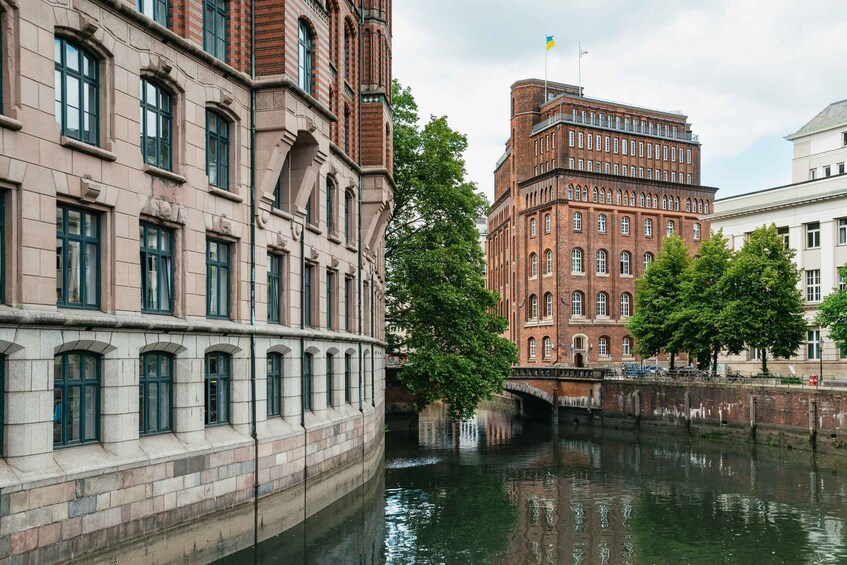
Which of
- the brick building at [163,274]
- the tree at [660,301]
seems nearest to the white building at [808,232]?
the tree at [660,301]

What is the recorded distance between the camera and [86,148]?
1603 centimetres

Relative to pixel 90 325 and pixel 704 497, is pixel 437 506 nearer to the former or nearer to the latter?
pixel 704 497

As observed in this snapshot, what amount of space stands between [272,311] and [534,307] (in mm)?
65837

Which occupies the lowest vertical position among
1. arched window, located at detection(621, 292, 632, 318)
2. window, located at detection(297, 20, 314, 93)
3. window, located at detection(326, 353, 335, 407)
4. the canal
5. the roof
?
the canal

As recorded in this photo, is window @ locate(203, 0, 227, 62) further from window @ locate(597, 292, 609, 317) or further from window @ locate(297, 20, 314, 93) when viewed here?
window @ locate(597, 292, 609, 317)

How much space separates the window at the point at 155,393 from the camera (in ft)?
59.2

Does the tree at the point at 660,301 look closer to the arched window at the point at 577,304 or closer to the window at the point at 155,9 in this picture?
the arched window at the point at 577,304

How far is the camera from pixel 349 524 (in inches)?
998

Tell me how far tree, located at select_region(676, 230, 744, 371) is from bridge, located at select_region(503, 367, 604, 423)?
7438 millimetres

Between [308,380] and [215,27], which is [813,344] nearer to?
[308,380]

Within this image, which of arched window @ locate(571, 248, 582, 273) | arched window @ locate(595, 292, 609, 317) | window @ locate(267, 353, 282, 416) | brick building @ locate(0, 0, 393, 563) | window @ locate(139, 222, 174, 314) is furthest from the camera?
arched window @ locate(595, 292, 609, 317)

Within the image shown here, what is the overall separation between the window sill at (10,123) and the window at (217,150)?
262 inches

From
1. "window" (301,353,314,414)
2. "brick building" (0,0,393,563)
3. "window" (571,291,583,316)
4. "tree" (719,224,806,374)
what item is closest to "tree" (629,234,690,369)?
"tree" (719,224,806,374)

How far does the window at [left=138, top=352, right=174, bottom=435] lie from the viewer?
18.0 m
